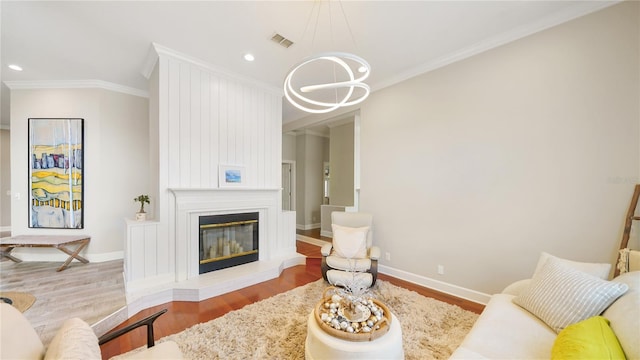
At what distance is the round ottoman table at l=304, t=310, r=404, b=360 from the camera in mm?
1518

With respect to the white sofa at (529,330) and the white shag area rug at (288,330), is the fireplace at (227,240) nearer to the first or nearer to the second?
the white shag area rug at (288,330)

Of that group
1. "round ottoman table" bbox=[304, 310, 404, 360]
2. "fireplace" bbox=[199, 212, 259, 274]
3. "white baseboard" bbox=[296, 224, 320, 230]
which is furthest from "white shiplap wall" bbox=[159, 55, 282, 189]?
"white baseboard" bbox=[296, 224, 320, 230]

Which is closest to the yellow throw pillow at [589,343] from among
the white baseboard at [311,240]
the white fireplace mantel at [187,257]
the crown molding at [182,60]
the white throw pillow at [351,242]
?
the white throw pillow at [351,242]

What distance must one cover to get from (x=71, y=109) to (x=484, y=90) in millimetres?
6200

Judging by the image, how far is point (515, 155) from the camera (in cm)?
263

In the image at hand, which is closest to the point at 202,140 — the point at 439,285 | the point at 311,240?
the point at 311,240

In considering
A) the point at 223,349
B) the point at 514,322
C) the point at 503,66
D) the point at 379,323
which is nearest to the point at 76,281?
the point at 223,349

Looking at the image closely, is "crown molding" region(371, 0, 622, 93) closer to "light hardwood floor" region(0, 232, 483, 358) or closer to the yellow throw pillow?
the yellow throw pillow

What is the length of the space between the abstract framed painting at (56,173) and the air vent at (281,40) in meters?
3.65

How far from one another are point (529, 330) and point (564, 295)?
1.12 feet

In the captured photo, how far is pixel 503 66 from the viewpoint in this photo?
272 cm

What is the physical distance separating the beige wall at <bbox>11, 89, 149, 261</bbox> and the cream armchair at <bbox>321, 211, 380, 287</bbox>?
3.66m

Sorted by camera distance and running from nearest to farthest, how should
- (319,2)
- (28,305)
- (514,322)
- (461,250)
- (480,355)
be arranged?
(480,355)
(514,322)
(319,2)
(28,305)
(461,250)

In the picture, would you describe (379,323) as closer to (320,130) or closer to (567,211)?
(567,211)
